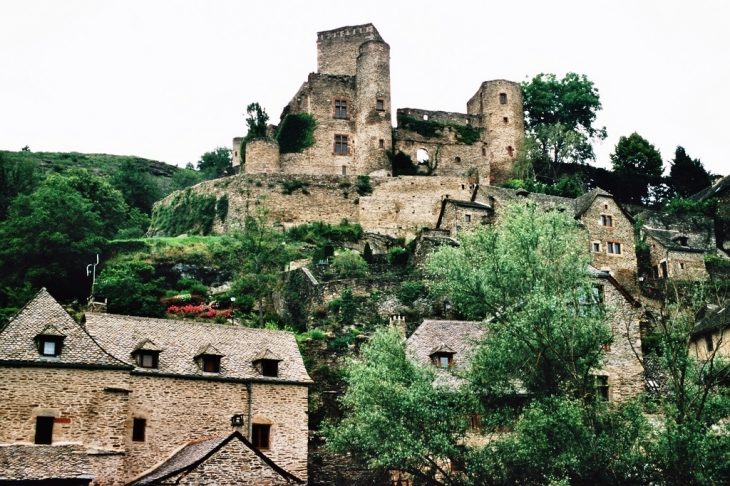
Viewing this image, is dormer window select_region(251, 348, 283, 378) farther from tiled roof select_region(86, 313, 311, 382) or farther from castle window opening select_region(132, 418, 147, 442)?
castle window opening select_region(132, 418, 147, 442)

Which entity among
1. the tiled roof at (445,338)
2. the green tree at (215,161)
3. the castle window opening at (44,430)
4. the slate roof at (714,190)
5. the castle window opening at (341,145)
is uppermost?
the green tree at (215,161)

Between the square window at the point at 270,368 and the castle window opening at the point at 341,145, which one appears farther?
the castle window opening at the point at 341,145

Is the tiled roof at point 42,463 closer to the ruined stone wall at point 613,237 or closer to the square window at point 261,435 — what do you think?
the square window at point 261,435

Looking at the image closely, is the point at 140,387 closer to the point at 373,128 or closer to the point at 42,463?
the point at 42,463

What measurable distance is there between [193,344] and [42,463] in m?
→ 8.37

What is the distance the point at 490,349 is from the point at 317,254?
86.5 ft

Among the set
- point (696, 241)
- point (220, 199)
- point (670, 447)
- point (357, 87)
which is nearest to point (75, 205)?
point (220, 199)

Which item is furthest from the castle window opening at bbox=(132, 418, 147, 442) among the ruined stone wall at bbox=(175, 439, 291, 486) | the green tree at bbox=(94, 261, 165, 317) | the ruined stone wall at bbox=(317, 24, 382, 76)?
the ruined stone wall at bbox=(317, 24, 382, 76)

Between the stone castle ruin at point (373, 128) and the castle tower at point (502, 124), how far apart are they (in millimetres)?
86

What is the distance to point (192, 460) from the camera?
28.0 metres

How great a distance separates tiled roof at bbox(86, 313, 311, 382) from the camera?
3203cm

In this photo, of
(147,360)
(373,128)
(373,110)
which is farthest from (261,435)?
(373,110)

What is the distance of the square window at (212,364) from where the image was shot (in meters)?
32.5

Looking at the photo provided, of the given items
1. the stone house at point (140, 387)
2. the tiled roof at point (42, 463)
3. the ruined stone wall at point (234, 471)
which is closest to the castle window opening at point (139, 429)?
the stone house at point (140, 387)
